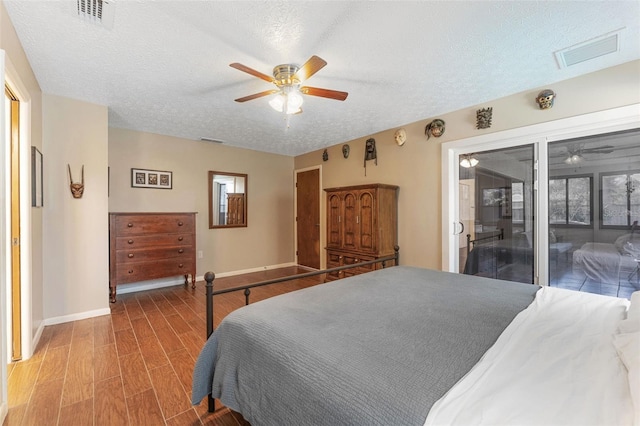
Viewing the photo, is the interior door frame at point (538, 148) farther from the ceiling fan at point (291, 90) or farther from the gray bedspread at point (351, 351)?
the ceiling fan at point (291, 90)

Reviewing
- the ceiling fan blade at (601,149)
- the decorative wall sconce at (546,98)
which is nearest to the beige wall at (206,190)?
the decorative wall sconce at (546,98)

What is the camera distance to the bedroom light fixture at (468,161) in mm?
3336

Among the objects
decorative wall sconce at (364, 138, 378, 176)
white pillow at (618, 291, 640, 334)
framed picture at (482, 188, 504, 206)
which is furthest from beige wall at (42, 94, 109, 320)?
framed picture at (482, 188, 504, 206)

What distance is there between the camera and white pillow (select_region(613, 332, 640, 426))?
2.27ft

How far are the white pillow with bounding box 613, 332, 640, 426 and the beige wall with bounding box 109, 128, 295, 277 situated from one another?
4.84 meters

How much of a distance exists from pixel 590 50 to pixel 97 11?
3478 millimetres

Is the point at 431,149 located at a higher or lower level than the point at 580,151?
higher

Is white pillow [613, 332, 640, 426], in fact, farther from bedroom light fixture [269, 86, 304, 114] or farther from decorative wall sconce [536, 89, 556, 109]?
decorative wall sconce [536, 89, 556, 109]

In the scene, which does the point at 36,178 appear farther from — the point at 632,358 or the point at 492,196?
the point at 492,196

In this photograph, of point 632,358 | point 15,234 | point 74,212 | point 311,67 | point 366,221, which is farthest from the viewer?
point 366,221

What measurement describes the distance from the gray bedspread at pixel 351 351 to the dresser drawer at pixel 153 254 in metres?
2.83

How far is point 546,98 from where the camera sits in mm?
2631

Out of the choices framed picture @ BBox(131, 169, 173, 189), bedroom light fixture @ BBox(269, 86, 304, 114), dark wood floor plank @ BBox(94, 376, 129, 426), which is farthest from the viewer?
framed picture @ BBox(131, 169, 173, 189)

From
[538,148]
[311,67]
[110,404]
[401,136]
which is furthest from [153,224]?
[538,148]
